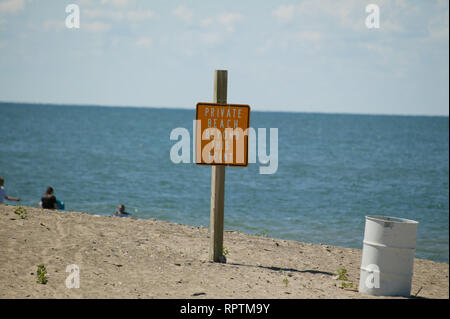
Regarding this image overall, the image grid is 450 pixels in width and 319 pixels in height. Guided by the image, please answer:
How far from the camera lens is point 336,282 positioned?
8.33m

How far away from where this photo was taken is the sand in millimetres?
7035

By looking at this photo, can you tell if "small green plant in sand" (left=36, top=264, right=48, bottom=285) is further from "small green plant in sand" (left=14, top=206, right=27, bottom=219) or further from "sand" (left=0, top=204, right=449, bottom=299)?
"small green plant in sand" (left=14, top=206, right=27, bottom=219)

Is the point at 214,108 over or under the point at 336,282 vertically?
over

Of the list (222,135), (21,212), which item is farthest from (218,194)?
(21,212)

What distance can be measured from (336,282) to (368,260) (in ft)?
3.42

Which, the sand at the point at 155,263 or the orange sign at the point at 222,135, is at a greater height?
the orange sign at the point at 222,135

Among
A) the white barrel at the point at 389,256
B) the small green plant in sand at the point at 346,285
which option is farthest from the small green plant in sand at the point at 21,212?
the white barrel at the point at 389,256

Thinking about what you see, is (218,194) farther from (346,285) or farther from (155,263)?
(346,285)

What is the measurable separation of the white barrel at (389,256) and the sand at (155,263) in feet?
1.11

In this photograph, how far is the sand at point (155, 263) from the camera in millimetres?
7035

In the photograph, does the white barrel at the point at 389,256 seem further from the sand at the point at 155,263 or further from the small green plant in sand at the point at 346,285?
the small green plant in sand at the point at 346,285

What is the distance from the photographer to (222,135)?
28.1 ft

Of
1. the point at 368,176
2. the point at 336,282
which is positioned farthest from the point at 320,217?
the point at 368,176
